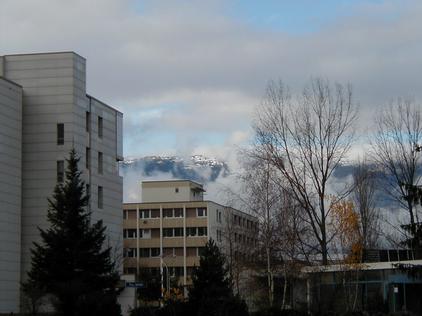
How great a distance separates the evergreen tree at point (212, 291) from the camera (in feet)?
122

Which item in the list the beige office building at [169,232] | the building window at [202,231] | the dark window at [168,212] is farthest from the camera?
the dark window at [168,212]

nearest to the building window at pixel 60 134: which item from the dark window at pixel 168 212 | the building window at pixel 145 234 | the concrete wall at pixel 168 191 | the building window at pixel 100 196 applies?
the building window at pixel 100 196

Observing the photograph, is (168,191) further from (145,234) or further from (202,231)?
(202,231)

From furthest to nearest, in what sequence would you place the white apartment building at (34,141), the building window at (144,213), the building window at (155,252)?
the building window at (144,213) → the building window at (155,252) → the white apartment building at (34,141)

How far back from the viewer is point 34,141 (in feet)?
230

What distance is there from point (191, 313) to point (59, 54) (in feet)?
123

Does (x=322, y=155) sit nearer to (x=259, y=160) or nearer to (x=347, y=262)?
(x=259, y=160)

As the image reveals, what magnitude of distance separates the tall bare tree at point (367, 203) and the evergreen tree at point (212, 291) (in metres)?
20.1

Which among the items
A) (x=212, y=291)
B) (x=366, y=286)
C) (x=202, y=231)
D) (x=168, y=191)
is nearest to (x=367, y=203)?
(x=366, y=286)

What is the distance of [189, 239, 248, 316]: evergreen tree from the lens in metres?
37.2

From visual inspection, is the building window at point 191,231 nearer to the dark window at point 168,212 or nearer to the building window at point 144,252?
the dark window at point 168,212

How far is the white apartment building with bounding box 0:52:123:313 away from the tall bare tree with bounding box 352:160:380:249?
2431cm

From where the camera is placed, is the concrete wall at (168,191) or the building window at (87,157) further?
the concrete wall at (168,191)

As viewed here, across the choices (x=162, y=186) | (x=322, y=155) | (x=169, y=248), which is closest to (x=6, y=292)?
(x=322, y=155)
